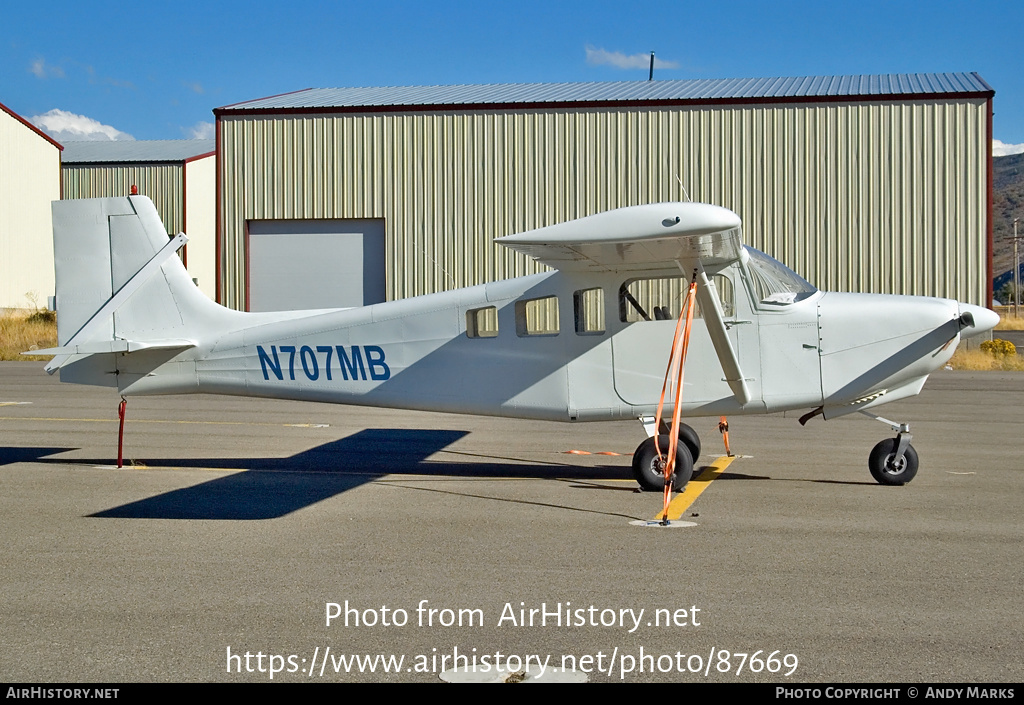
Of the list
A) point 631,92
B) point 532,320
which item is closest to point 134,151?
point 631,92

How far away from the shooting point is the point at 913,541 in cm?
691

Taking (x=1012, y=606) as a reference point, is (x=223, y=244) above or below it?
above

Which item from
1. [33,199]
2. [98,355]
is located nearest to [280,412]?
[98,355]

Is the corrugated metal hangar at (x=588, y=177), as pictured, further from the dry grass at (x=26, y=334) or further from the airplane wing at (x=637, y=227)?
the airplane wing at (x=637, y=227)

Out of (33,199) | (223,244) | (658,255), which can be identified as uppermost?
(33,199)

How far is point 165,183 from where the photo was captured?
153 ft

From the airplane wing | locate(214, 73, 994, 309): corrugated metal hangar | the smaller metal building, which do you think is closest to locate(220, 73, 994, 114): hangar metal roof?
locate(214, 73, 994, 309): corrugated metal hangar

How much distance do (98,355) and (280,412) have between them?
6824 millimetres

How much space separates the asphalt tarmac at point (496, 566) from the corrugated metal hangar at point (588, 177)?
56.5 feet

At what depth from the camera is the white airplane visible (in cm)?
912

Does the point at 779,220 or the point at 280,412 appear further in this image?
the point at 779,220

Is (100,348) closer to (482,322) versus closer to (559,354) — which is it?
(482,322)

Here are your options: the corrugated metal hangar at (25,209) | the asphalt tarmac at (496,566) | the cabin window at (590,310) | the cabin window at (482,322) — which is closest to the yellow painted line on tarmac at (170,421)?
the asphalt tarmac at (496,566)

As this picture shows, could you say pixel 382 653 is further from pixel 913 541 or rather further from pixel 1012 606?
pixel 913 541
